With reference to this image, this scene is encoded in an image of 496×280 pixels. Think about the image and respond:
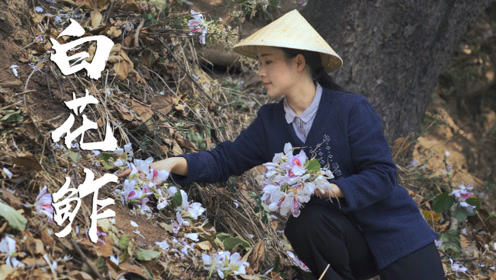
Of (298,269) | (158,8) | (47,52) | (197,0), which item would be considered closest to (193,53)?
(158,8)

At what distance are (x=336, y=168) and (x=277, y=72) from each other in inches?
15.3

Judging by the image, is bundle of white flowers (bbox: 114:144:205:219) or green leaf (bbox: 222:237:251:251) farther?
green leaf (bbox: 222:237:251:251)

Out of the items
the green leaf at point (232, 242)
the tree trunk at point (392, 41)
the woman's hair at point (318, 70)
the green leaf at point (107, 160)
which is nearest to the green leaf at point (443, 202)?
the tree trunk at point (392, 41)

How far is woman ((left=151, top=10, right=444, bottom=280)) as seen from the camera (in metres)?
2.10

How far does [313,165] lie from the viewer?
192 centimetres

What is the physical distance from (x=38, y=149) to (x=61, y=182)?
14 centimetres

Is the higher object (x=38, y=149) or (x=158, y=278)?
(x=38, y=149)

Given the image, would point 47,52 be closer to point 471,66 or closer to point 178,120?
point 178,120

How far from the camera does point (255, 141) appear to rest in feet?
7.66

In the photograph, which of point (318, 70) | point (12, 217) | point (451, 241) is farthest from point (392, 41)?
point (12, 217)

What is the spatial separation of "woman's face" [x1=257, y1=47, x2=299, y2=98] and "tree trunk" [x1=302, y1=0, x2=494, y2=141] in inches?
51.1

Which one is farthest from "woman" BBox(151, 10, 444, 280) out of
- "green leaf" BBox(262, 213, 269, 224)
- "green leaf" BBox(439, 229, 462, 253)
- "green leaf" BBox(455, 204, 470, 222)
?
"green leaf" BBox(455, 204, 470, 222)

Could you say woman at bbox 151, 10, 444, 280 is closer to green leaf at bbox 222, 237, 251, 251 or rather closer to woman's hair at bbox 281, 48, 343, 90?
woman's hair at bbox 281, 48, 343, 90

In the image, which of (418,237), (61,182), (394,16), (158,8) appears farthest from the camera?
(394,16)
